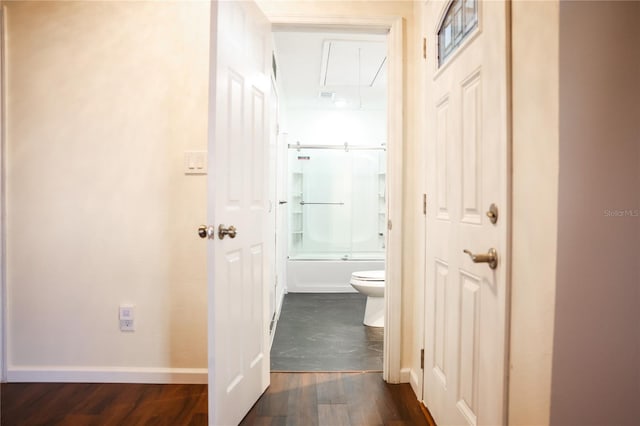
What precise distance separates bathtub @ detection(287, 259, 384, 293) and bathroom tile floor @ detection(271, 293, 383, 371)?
0.37 m

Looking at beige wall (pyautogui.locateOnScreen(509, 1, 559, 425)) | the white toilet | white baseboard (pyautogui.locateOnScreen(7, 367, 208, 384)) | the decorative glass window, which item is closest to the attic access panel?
the decorative glass window

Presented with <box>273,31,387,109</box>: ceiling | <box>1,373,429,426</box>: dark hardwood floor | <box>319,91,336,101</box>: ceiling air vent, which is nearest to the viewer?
<box>1,373,429,426</box>: dark hardwood floor

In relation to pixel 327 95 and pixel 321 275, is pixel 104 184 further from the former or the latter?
pixel 327 95

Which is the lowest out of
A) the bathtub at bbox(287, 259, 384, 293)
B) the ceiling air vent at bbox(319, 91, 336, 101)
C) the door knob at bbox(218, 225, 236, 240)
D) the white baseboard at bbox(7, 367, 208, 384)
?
the white baseboard at bbox(7, 367, 208, 384)

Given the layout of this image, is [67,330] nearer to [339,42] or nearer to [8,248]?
[8,248]

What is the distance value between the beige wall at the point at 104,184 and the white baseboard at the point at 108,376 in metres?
0.03

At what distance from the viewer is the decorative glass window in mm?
1389

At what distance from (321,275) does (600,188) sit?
3.67 meters

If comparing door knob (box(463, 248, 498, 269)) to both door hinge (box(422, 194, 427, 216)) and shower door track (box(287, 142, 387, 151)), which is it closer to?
door hinge (box(422, 194, 427, 216))

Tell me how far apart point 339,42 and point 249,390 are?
258 cm

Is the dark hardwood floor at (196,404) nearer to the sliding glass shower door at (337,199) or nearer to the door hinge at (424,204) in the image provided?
the door hinge at (424,204)

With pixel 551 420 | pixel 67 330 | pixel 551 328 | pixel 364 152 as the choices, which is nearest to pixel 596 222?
pixel 551 328

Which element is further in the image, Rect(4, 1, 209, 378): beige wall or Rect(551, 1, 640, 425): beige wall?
Rect(4, 1, 209, 378): beige wall

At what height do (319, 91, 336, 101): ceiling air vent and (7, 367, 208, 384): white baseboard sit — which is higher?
(319, 91, 336, 101): ceiling air vent
